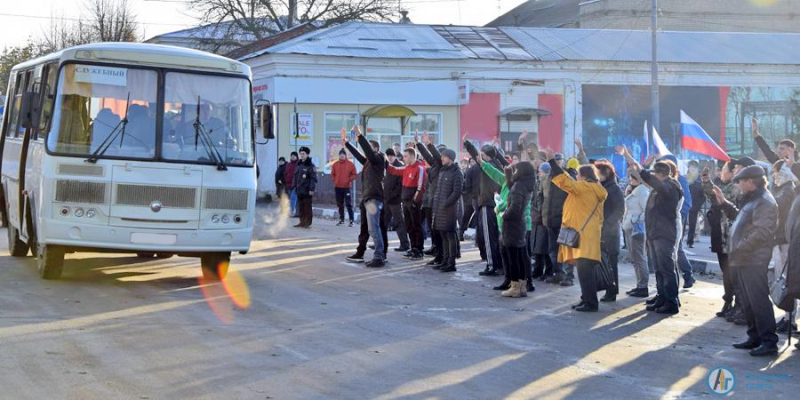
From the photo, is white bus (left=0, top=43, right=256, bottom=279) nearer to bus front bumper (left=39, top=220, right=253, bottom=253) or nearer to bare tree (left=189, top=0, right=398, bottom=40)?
bus front bumper (left=39, top=220, right=253, bottom=253)

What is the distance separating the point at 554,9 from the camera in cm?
7262

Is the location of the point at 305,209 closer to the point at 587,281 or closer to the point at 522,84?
the point at 587,281

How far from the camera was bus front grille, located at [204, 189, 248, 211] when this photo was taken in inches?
527

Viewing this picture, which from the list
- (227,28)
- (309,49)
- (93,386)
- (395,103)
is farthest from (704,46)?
(93,386)

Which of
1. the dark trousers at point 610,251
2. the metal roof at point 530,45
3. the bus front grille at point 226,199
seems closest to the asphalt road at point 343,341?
the dark trousers at point 610,251

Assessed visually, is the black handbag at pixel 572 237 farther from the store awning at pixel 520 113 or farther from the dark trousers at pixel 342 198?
the store awning at pixel 520 113

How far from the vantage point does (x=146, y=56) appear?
13.6 metres

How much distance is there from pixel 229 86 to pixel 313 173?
38.6 ft

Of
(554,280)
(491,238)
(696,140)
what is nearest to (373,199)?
(491,238)

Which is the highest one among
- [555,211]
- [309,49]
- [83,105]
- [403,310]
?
[309,49]

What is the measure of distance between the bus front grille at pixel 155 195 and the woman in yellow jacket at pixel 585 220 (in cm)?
434

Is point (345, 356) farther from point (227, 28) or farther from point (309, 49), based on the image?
point (227, 28)

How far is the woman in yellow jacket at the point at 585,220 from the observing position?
482 inches
